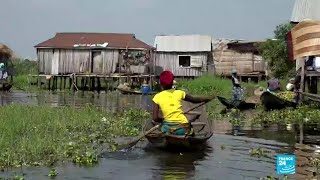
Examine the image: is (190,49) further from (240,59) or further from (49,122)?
(49,122)

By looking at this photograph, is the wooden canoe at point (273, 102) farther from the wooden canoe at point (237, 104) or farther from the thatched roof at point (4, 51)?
the thatched roof at point (4, 51)

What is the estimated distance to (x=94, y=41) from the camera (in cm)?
4059

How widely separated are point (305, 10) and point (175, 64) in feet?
56.9

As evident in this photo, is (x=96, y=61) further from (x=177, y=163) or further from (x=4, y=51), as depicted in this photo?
(x=177, y=163)

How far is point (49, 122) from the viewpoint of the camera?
43.5ft

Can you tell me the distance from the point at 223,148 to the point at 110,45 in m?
28.8

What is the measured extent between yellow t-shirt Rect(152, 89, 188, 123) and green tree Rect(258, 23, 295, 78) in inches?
977

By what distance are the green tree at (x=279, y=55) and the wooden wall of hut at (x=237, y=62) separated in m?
3.95

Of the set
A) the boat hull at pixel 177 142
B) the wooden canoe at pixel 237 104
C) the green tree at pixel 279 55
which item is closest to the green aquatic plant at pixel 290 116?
the wooden canoe at pixel 237 104

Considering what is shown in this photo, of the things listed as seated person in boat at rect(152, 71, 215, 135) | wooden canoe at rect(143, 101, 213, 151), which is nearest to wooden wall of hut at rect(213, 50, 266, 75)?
wooden canoe at rect(143, 101, 213, 151)

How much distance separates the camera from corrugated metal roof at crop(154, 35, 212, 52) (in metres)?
43.2

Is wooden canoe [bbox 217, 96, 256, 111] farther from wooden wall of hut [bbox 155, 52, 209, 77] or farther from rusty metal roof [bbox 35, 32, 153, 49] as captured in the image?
wooden wall of hut [bbox 155, 52, 209, 77]

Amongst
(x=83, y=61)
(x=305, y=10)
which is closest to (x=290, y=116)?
(x=305, y=10)

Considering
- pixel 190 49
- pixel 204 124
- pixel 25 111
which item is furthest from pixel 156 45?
pixel 204 124
